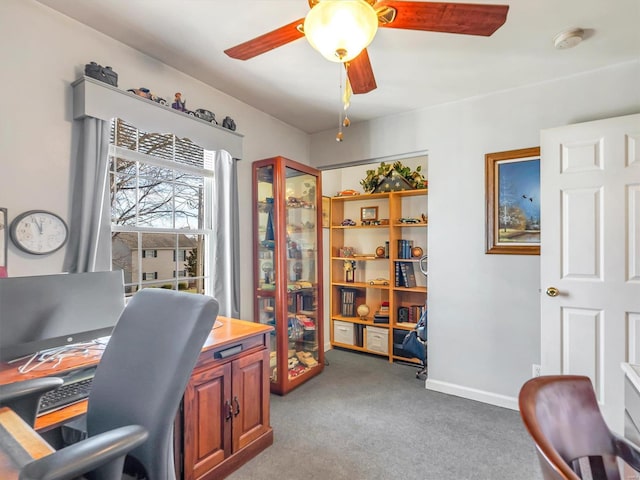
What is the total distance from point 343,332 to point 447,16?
349 centimetres

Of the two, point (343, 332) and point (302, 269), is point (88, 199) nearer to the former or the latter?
point (302, 269)

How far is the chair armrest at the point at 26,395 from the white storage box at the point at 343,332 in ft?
10.6

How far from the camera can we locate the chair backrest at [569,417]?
0.89m

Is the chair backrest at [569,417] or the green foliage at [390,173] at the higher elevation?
the green foliage at [390,173]

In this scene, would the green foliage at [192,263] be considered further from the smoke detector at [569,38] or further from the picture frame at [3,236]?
the smoke detector at [569,38]

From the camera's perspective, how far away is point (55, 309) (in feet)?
4.91

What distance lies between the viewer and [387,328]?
372 cm

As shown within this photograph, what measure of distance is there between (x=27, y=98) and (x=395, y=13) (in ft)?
5.94

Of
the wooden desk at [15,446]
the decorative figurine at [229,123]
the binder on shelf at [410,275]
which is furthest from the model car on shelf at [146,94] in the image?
the binder on shelf at [410,275]

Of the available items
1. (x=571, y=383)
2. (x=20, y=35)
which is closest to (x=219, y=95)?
(x=20, y=35)

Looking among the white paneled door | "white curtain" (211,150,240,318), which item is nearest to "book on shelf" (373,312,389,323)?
the white paneled door

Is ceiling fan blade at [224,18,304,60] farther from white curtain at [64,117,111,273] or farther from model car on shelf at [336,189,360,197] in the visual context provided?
model car on shelf at [336,189,360,197]

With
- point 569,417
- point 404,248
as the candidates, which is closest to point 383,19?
point 569,417

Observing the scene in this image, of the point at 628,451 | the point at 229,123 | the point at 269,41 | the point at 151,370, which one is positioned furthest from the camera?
the point at 229,123
